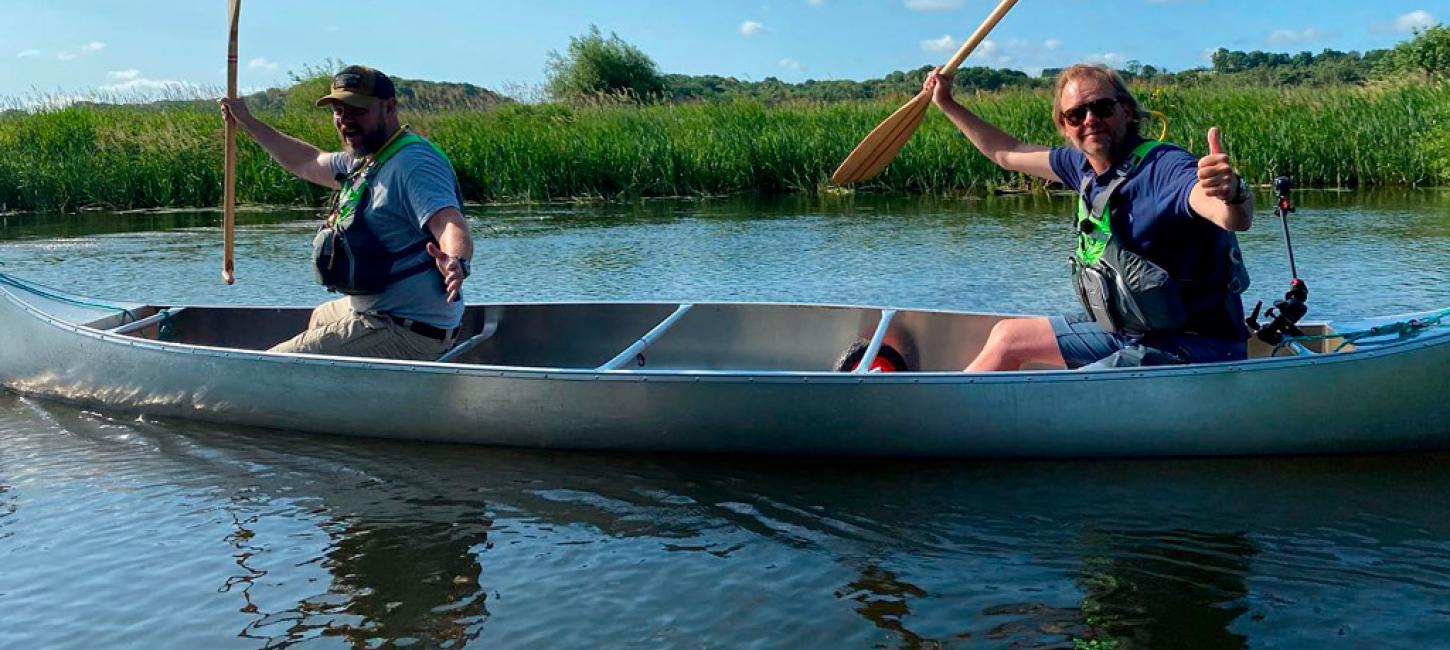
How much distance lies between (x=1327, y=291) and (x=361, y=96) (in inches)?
232

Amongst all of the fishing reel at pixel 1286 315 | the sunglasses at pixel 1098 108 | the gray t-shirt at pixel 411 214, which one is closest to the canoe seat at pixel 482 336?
the gray t-shirt at pixel 411 214

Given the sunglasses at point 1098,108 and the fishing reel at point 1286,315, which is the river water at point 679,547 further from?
the sunglasses at point 1098,108

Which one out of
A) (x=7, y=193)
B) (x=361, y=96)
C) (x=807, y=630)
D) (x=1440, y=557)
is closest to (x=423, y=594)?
(x=807, y=630)

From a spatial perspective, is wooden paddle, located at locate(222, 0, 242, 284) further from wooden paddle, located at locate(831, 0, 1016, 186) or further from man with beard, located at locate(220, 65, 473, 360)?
wooden paddle, located at locate(831, 0, 1016, 186)

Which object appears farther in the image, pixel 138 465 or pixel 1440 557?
pixel 138 465

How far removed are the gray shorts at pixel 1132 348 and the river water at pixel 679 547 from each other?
1.34ft

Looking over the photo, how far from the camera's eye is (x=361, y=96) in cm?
499

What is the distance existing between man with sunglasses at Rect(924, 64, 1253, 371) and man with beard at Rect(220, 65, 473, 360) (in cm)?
204

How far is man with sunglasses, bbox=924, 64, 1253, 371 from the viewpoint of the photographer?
4148 mm

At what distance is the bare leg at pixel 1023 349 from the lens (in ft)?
15.9

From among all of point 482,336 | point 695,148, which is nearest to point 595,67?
point 695,148

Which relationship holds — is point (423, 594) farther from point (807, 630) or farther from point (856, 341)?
point (856, 341)

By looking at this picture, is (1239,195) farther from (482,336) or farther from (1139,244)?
(482,336)

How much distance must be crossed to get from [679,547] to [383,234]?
5.62 ft
